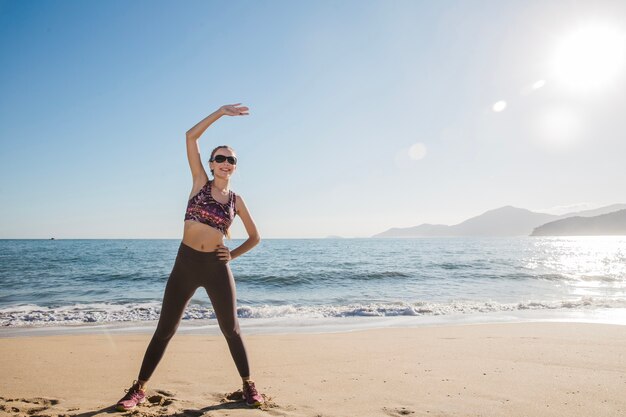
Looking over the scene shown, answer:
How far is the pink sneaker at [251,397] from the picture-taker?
3.72 m

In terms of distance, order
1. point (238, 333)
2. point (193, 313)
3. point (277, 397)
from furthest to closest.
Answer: point (193, 313)
point (277, 397)
point (238, 333)

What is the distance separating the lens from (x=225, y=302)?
3.64 m

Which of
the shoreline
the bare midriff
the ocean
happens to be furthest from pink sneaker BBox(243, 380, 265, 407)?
the ocean

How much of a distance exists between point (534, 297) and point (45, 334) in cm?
1836

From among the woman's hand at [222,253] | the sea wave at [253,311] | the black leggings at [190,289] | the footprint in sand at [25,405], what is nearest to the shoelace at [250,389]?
the black leggings at [190,289]

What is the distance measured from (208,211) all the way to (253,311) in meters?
10.2

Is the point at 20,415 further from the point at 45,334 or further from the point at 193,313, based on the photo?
the point at 193,313

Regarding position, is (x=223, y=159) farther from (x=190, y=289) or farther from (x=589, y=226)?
(x=589, y=226)

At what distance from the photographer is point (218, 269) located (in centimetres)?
362

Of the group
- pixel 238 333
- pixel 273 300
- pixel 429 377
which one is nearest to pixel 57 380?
pixel 238 333

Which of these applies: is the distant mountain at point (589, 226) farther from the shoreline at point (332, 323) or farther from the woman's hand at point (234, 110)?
the woman's hand at point (234, 110)

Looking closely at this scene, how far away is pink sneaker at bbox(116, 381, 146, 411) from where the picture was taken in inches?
140

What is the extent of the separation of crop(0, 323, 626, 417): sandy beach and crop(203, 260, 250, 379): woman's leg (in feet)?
1.87

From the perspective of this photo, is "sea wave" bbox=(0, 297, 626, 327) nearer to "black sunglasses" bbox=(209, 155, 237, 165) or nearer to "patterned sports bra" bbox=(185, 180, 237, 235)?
"patterned sports bra" bbox=(185, 180, 237, 235)
